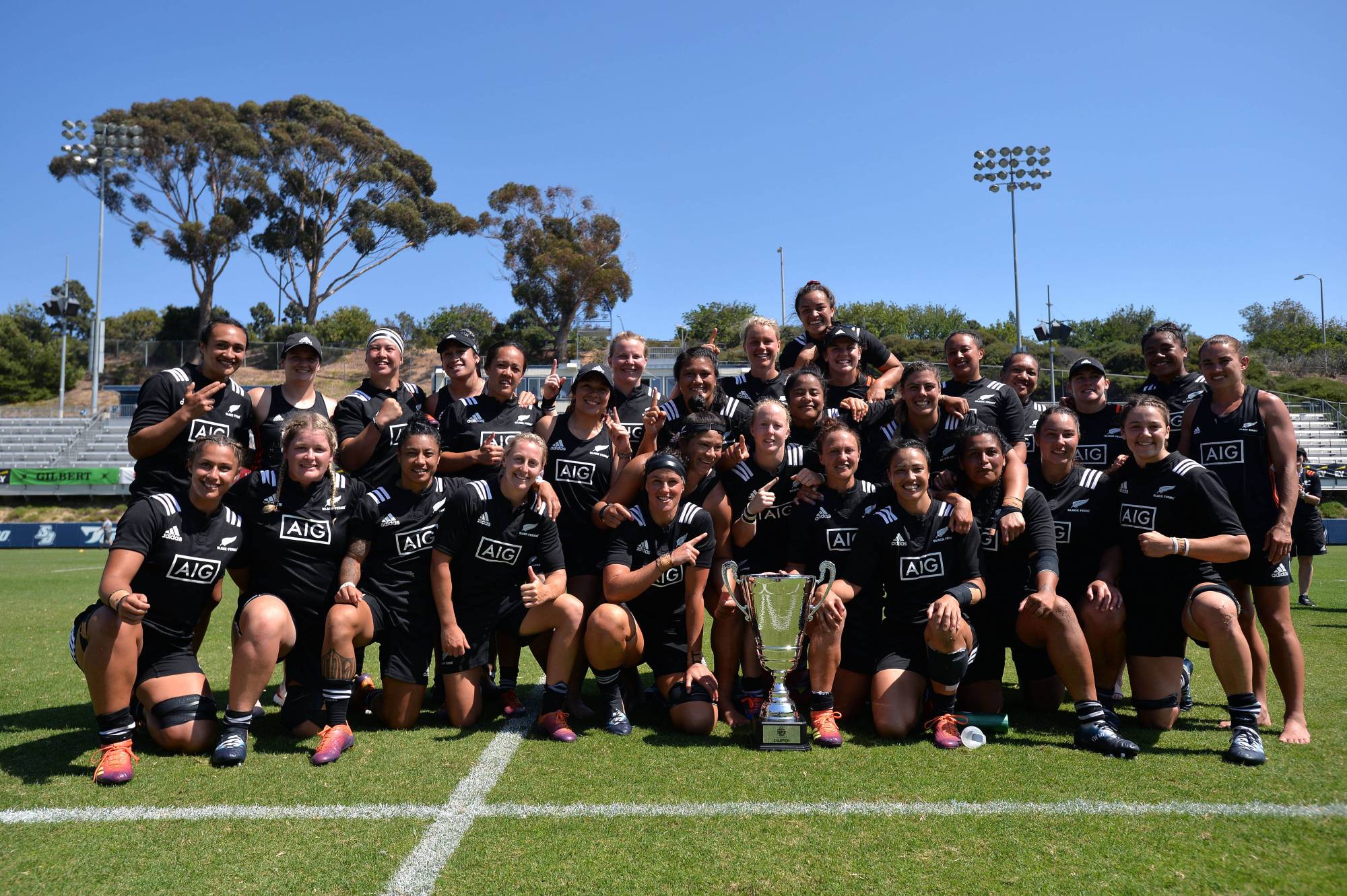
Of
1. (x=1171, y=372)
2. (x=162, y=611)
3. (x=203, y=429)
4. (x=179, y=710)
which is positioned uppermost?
(x=1171, y=372)

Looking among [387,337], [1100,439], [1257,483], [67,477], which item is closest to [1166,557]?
[1257,483]

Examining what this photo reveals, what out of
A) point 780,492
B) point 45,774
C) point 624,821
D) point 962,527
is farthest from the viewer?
point 780,492

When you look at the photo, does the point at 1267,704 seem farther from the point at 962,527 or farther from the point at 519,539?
the point at 519,539

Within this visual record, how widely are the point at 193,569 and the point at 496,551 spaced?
4.52 ft

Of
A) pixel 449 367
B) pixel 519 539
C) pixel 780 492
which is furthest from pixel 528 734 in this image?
pixel 449 367

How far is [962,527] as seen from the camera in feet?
13.7

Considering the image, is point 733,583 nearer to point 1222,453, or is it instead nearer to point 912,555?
point 912,555

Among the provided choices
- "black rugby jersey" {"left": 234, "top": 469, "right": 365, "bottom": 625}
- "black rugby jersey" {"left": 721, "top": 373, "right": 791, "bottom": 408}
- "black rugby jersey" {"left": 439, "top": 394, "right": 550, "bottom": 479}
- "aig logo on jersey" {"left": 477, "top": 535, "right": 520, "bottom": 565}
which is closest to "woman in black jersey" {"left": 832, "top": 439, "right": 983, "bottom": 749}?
"black rugby jersey" {"left": 721, "top": 373, "right": 791, "bottom": 408}

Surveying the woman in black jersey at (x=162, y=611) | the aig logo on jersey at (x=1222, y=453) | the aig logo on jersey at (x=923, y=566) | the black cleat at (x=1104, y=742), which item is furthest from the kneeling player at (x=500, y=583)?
the aig logo on jersey at (x=1222, y=453)

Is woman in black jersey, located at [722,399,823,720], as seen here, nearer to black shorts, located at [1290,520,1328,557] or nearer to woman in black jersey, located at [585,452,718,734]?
woman in black jersey, located at [585,452,718,734]

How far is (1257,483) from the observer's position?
448 cm

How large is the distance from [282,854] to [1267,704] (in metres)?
4.90

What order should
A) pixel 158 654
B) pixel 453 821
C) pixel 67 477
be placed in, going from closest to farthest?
pixel 453 821
pixel 158 654
pixel 67 477

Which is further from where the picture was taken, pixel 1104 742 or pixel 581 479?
pixel 581 479
